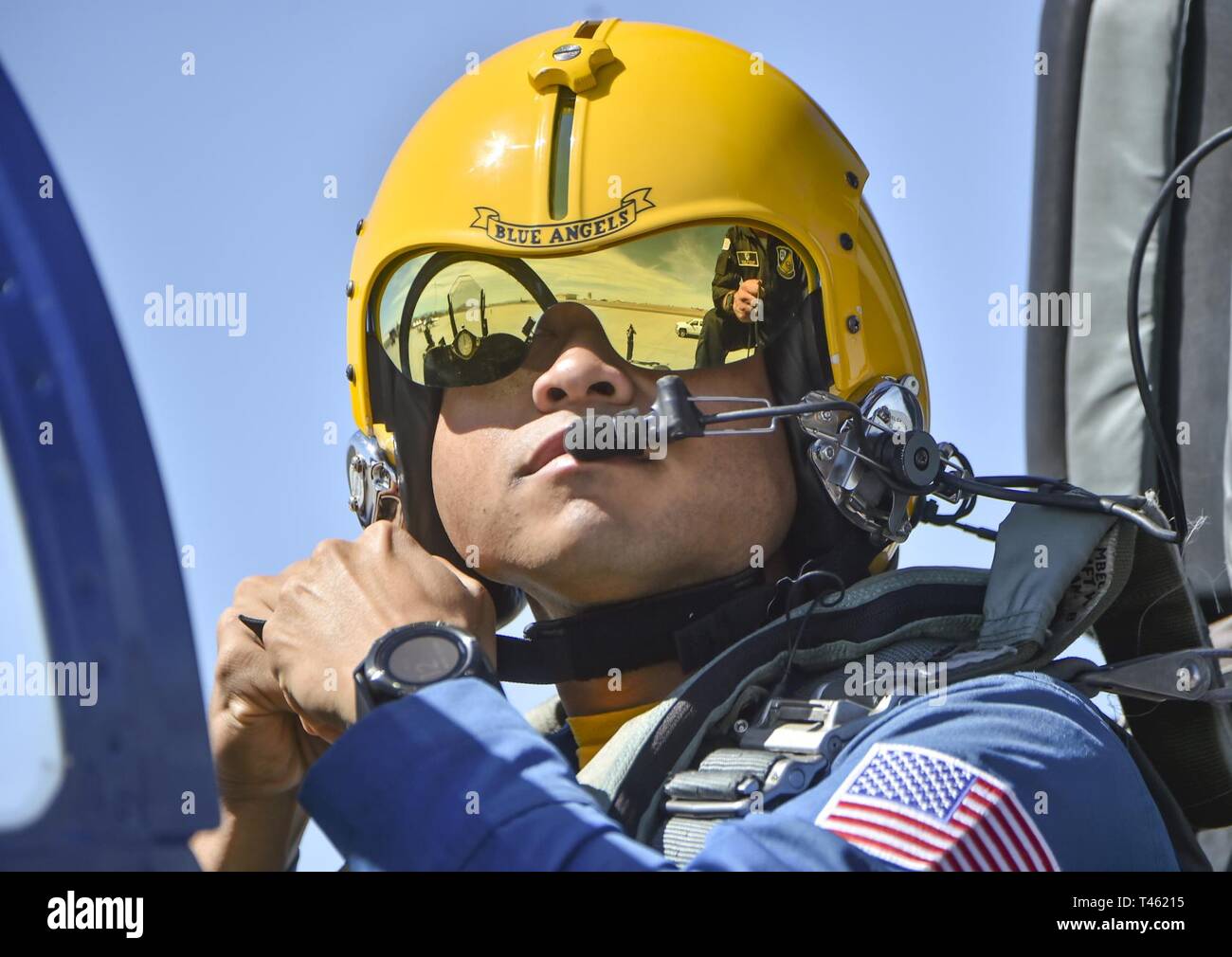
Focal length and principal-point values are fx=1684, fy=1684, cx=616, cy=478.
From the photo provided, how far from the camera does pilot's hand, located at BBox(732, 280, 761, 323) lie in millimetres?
2303

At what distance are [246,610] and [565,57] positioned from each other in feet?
3.04

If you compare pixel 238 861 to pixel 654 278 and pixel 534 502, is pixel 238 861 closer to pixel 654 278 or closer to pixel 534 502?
pixel 534 502

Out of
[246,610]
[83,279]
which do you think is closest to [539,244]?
[246,610]

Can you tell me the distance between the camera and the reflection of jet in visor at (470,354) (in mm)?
2320

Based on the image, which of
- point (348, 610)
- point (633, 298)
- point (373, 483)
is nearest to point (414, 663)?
point (348, 610)

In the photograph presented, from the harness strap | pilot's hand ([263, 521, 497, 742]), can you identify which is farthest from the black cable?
pilot's hand ([263, 521, 497, 742])

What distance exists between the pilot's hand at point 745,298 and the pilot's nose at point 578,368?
18 centimetres

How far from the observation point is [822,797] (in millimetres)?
1792

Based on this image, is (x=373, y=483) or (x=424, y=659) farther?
(x=373, y=483)

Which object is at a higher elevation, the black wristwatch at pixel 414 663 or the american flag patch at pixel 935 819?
the black wristwatch at pixel 414 663

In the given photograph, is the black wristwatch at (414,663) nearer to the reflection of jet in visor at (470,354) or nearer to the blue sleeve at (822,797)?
the blue sleeve at (822,797)

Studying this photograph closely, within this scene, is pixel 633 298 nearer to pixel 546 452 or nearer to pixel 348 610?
pixel 546 452

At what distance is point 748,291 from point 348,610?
2.37 feet

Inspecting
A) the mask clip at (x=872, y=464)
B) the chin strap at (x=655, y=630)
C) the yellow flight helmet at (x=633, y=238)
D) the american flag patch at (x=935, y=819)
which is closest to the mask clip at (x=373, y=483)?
the yellow flight helmet at (x=633, y=238)
